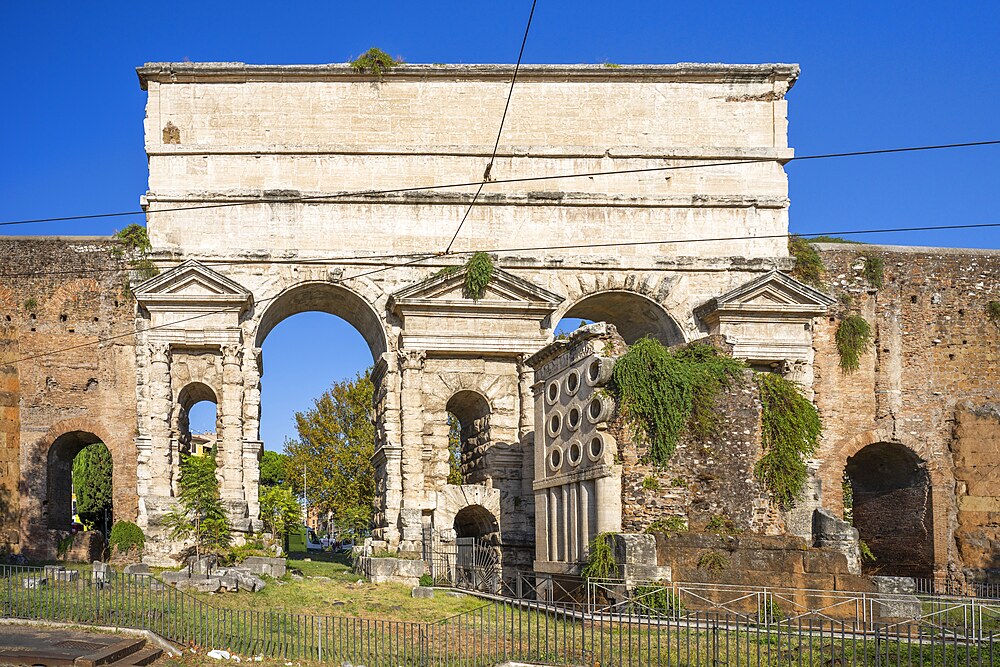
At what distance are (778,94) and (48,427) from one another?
767 inches

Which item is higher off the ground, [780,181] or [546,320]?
[780,181]

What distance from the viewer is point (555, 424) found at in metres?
24.3

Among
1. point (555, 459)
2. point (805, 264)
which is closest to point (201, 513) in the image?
point (555, 459)

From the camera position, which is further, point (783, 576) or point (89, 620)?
point (783, 576)

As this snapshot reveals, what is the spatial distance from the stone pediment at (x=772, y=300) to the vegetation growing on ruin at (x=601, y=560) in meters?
9.52

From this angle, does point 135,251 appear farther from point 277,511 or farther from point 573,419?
point 573,419

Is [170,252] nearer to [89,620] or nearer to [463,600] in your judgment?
[463,600]

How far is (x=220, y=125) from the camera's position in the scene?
29609mm

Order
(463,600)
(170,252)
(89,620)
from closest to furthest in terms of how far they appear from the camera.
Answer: (89,620) < (463,600) < (170,252)

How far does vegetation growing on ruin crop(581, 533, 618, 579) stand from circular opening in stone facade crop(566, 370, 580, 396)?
3.41 metres

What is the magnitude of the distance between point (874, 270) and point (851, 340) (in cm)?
194

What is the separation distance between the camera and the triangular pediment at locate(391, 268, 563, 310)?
28547 mm

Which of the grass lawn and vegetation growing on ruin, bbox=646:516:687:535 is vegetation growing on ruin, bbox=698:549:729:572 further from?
the grass lawn

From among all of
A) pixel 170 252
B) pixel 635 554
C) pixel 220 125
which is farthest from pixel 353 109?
pixel 635 554
